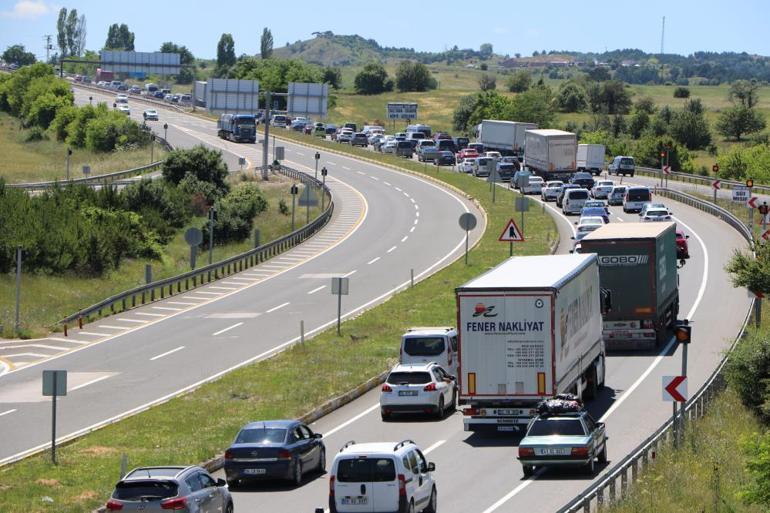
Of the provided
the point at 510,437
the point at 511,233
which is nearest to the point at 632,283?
the point at 511,233

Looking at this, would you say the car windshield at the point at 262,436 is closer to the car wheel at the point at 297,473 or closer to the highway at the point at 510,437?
the car wheel at the point at 297,473

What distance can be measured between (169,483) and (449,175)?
85.2 meters

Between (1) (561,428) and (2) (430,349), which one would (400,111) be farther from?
(1) (561,428)

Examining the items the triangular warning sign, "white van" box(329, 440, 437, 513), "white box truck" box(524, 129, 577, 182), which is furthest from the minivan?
"white van" box(329, 440, 437, 513)

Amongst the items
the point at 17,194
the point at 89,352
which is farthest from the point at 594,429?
the point at 17,194

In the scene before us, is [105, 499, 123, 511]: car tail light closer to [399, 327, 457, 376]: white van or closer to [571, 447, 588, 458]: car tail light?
[571, 447, 588, 458]: car tail light

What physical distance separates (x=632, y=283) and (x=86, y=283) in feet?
113

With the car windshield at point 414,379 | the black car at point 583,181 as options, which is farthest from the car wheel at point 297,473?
the black car at point 583,181

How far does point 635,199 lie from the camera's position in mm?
80125

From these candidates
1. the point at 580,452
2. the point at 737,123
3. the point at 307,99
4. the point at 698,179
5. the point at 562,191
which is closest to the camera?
the point at 580,452

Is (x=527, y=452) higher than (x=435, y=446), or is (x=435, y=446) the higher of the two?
(x=527, y=452)

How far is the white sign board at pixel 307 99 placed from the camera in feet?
354

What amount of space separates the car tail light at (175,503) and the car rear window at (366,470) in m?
2.91

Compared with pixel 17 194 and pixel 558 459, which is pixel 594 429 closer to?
pixel 558 459
